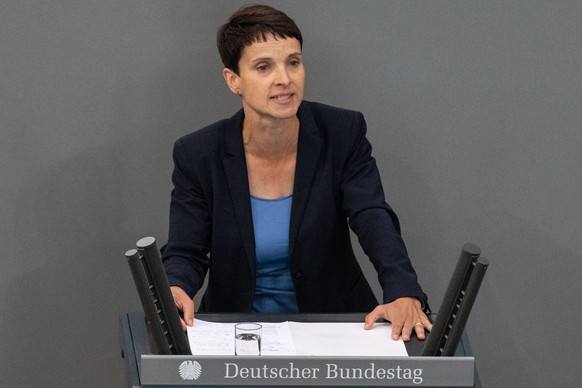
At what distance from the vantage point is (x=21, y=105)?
3.63 meters

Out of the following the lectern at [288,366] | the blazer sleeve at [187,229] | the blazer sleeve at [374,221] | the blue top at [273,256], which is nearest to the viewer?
the lectern at [288,366]

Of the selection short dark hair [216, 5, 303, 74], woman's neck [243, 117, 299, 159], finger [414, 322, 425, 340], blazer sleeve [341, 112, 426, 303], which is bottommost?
finger [414, 322, 425, 340]

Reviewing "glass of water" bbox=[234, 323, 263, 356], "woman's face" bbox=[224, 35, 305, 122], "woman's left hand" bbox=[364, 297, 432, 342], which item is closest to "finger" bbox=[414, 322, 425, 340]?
"woman's left hand" bbox=[364, 297, 432, 342]

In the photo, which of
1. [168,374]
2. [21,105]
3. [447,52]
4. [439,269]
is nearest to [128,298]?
[21,105]

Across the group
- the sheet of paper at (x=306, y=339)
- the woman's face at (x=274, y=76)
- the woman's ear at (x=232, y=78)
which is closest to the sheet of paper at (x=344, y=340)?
the sheet of paper at (x=306, y=339)

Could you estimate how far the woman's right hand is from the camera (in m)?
2.60

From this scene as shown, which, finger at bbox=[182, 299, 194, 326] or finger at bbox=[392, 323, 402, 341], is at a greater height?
finger at bbox=[182, 299, 194, 326]

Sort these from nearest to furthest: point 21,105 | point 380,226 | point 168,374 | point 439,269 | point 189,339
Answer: point 168,374
point 189,339
point 380,226
point 21,105
point 439,269

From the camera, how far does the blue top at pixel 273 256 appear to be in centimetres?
307

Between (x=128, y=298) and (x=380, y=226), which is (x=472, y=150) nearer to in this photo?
(x=380, y=226)

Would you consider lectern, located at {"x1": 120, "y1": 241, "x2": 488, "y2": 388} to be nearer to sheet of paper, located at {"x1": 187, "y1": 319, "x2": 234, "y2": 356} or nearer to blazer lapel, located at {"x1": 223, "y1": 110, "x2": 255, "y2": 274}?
sheet of paper, located at {"x1": 187, "y1": 319, "x2": 234, "y2": 356}

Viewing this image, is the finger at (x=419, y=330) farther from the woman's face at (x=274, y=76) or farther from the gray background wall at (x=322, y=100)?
the gray background wall at (x=322, y=100)

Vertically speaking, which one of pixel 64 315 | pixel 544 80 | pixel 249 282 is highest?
pixel 544 80

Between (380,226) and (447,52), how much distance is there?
96 cm
